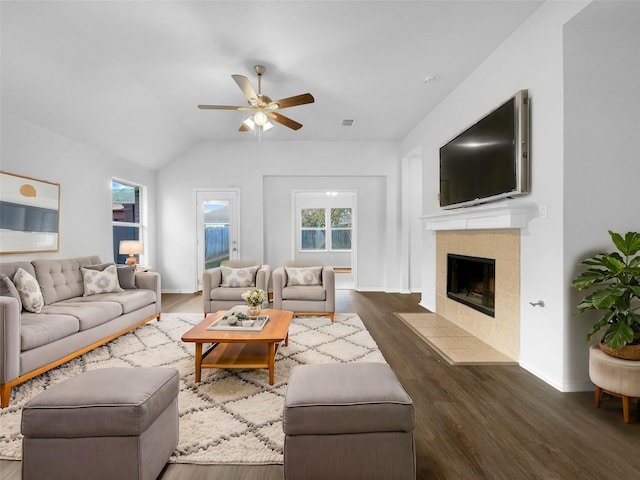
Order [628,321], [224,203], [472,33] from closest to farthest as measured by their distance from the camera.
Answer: [628,321]
[472,33]
[224,203]

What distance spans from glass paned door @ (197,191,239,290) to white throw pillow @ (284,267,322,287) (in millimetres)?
2054

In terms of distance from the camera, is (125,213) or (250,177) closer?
(125,213)

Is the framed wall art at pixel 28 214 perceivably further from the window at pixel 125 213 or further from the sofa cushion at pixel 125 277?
the window at pixel 125 213

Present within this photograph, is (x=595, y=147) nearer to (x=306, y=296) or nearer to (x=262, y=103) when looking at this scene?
(x=262, y=103)

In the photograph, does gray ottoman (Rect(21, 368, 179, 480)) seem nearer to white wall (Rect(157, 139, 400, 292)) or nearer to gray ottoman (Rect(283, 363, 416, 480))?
gray ottoman (Rect(283, 363, 416, 480))

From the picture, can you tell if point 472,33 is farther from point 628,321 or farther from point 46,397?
point 46,397

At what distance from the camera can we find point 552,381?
2.43 m

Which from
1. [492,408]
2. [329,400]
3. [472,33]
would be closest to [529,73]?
[472,33]

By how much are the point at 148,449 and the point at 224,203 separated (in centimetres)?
522

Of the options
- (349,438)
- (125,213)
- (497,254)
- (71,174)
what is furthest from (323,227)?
(349,438)

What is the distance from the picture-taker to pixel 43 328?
2.48m

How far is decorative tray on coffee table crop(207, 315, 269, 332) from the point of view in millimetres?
2627

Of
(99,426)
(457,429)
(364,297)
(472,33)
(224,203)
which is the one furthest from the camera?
(224,203)

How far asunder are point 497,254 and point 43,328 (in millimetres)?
4078
